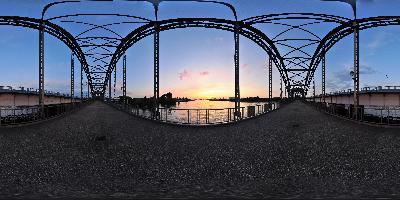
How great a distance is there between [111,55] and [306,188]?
41131mm

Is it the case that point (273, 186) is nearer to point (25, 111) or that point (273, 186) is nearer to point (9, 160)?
point (9, 160)

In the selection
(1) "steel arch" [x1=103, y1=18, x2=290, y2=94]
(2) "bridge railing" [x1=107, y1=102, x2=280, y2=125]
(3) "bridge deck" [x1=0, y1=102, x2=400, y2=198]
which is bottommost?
(3) "bridge deck" [x1=0, y1=102, x2=400, y2=198]

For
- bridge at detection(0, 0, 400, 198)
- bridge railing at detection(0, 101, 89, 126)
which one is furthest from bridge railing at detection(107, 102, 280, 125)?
bridge railing at detection(0, 101, 89, 126)

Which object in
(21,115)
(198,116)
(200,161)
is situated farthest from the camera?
(198,116)

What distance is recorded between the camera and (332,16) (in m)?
31.6

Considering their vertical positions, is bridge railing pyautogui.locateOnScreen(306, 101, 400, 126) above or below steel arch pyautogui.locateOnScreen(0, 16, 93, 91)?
below

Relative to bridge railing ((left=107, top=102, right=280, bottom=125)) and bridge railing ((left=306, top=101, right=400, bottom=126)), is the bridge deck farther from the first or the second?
bridge railing ((left=107, top=102, right=280, bottom=125))

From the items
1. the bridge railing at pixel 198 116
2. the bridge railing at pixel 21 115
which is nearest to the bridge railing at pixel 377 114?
the bridge railing at pixel 198 116

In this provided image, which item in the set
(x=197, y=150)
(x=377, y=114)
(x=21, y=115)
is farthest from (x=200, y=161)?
(x=21, y=115)

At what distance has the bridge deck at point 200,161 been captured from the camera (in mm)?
13055

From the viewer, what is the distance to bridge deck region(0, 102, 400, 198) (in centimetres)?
1305

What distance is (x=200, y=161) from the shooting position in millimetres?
17047

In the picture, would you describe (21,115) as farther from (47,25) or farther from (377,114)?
(377,114)

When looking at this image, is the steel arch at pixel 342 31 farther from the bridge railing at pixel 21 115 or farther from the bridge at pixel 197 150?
the bridge railing at pixel 21 115
